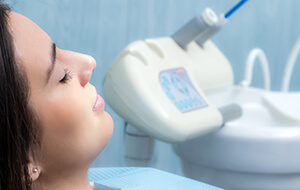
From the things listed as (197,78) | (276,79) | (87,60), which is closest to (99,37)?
(197,78)

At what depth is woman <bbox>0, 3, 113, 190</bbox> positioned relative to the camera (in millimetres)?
477

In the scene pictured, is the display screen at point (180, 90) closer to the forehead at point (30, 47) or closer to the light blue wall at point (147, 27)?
the light blue wall at point (147, 27)

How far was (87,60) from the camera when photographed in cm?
59

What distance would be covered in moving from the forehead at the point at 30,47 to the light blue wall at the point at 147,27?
370mm

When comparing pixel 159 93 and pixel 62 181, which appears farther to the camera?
pixel 159 93

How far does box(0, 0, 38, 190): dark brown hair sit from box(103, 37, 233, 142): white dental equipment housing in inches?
14.2

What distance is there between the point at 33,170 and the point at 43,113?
0.07 m

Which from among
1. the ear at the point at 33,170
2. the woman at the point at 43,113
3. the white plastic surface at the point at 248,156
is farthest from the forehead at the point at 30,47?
the white plastic surface at the point at 248,156

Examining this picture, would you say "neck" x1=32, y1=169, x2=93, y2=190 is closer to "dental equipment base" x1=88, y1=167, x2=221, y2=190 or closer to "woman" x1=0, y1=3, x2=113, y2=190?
"woman" x1=0, y1=3, x2=113, y2=190

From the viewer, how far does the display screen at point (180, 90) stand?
2.94ft

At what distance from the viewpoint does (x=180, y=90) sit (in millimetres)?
941

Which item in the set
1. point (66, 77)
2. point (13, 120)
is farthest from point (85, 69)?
point (13, 120)

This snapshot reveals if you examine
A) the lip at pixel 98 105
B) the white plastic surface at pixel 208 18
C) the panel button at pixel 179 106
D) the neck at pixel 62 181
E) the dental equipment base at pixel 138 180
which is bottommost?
the dental equipment base at pixel 138 180

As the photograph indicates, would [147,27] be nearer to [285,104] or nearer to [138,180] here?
[285,104]
